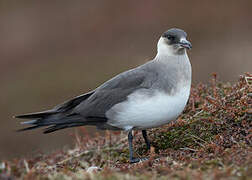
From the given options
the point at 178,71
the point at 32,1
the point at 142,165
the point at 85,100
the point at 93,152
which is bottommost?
the point at 93,152

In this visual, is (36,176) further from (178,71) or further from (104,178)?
(178,71)

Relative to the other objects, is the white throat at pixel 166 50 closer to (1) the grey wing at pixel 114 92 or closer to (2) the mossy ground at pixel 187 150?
(1) the grey wing at pixel 114 92

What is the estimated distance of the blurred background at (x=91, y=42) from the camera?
10875mm

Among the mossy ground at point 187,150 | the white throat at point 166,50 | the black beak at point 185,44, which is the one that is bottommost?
the mossy ground at point 187,150

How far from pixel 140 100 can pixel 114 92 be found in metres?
0.38

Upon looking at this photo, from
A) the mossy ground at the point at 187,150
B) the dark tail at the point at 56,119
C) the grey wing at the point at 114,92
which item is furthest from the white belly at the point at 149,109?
the dark tail at the point at 56,119

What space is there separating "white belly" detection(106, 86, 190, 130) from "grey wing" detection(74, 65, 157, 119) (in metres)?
0.11

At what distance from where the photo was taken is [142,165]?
385cm

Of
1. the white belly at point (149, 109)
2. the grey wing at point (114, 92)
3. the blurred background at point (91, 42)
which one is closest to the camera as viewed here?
the white belly at point (149, 109)

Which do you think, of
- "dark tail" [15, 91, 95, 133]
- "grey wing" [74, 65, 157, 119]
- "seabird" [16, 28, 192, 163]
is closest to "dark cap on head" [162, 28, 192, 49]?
"seabird" [16, 28, 192, 163]

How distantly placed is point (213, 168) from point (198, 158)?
38cm

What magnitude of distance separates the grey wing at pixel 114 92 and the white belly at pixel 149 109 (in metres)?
0.11

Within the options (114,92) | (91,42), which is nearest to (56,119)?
(114,92)

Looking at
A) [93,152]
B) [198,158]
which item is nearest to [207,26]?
[93,152]
